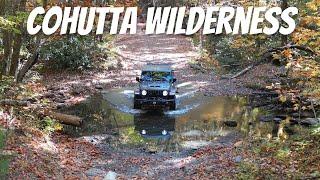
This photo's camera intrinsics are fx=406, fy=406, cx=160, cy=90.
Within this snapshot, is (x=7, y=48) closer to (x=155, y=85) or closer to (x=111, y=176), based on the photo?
(x=155, y=85)

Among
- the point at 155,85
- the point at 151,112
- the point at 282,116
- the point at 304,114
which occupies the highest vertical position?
the point at 155,85

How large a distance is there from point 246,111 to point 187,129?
4070mm

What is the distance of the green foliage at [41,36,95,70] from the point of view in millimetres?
25016

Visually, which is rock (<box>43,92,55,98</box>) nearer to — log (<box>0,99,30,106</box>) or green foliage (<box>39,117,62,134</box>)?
green foliage (<box>39,117,62,134</box>)

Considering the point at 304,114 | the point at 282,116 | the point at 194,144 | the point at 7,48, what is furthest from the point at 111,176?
the point at 304,114

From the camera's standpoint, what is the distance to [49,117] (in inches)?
584

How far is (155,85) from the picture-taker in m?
18.7

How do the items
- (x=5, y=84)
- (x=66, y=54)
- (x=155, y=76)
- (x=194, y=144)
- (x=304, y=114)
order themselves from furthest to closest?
(x=66, y=54) < (x=155, y=76) < (x=304, y=114) < (x=194, y=144) < (x=5, y=84)

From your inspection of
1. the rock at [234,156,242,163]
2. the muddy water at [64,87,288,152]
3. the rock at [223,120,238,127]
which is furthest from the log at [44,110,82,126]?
the rock at [234,156,242,163]

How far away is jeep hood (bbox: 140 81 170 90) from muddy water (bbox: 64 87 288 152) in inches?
46.4

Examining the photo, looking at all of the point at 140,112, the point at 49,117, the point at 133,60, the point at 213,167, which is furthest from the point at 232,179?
the point at 133,60

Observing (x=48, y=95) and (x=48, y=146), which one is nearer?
(x=48, y=146)

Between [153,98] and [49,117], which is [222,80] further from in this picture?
[49,117]

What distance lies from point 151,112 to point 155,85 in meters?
1.27
